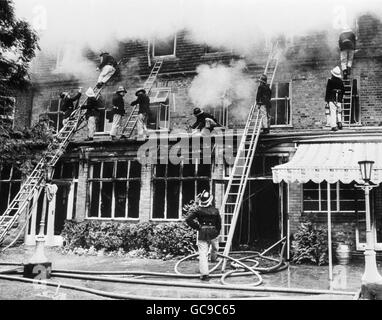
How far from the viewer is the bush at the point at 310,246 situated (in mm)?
10906

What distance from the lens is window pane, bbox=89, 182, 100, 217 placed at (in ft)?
47.3

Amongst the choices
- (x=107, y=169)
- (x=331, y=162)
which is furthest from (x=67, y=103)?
(x=331, y=162)

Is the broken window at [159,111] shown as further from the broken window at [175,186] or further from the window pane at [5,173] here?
the window pane at [5,173]

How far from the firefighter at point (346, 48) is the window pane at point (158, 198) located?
698 cm

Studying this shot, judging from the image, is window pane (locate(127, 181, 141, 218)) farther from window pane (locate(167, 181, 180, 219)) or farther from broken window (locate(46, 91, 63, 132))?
broken window (locate(46, 91, 63, 132))

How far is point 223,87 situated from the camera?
1413 centimetres

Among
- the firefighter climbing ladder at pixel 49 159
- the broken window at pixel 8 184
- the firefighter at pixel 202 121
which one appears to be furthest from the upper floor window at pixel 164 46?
the broken window at pixel 8 184

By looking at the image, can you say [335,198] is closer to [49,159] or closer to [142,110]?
[142,110]

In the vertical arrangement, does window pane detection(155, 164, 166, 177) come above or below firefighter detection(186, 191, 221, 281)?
above

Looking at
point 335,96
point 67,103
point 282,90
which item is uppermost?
point 282,90

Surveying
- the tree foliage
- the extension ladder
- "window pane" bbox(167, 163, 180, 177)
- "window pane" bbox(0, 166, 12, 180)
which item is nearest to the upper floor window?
"window pane" bbox(167, 163, 180, 177)

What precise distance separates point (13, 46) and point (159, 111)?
5.29m

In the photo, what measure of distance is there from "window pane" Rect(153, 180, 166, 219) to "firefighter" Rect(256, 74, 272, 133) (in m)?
3.99

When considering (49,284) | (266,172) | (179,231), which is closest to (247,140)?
(266,172)
